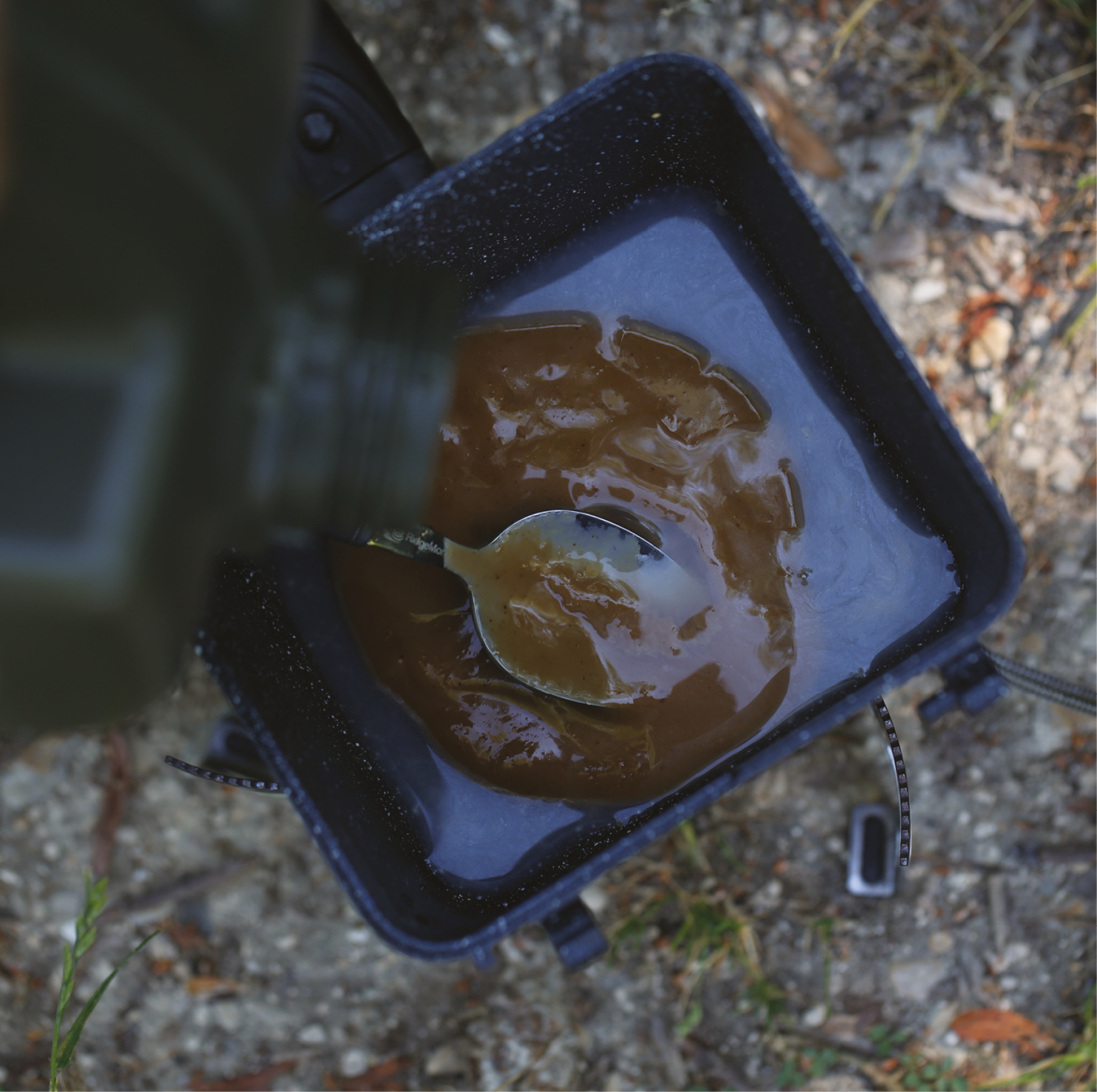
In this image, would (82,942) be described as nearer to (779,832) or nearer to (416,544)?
(416,544)

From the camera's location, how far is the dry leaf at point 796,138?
1188 mm

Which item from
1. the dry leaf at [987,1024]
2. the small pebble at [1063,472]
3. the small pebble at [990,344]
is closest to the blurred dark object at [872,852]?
the dry leaf at [987,1024]

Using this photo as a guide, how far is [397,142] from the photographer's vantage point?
0.98 metres

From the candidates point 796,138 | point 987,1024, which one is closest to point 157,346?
point 796,138

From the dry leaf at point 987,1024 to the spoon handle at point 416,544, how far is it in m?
0.97

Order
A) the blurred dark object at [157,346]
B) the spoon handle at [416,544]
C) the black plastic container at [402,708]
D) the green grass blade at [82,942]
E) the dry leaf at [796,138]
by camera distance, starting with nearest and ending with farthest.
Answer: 1. the blurred dark object at [157,346]
2. the black plastic container at [402,708]
3. the spoon handle at [416,544]
4. the green grass blade at [82,942]
5. the dry leaf at [796,138]

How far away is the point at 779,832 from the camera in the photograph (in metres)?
1.21

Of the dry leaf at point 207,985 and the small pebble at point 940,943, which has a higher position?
the dry leaf at point 207,985

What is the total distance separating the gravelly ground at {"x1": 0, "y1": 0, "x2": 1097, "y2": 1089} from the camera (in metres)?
1.19

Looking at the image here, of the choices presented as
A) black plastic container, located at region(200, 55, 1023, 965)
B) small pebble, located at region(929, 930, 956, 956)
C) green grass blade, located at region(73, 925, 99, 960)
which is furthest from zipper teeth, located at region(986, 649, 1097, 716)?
green grass blade, located at region(73, 925, 99, 960)

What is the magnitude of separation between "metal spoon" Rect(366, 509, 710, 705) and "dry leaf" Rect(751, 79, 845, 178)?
617 millimetres

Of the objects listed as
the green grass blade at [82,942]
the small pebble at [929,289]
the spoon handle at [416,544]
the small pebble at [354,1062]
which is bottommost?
the small pebble at [354,1062]

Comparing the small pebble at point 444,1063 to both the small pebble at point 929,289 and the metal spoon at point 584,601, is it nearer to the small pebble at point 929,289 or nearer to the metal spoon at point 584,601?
the metal spoon at point 584,601

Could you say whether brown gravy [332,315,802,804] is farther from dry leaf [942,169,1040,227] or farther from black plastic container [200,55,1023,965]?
dry leaf [942,169,1040,227]
